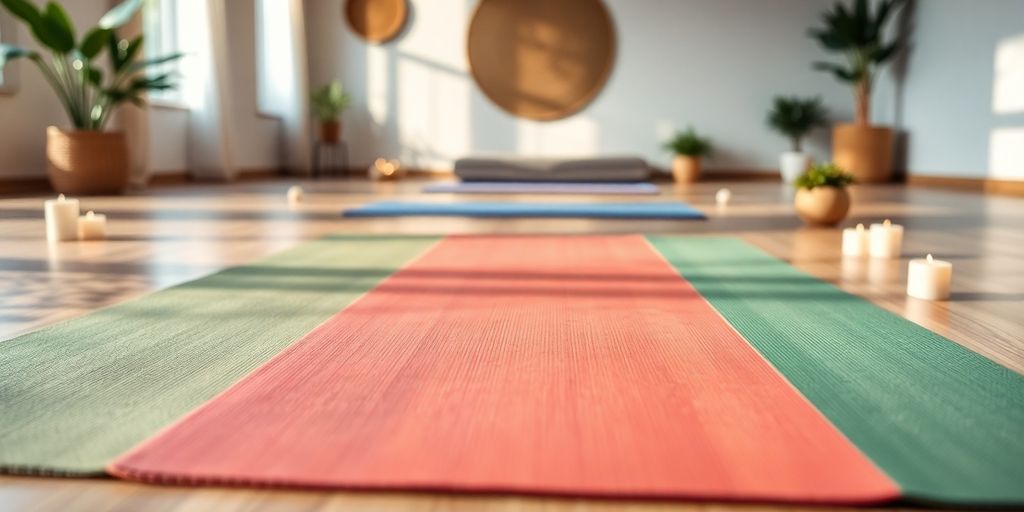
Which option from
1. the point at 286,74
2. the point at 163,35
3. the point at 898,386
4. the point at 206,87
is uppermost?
the point at 163,35

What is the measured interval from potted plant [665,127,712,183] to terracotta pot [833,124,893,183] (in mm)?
1170

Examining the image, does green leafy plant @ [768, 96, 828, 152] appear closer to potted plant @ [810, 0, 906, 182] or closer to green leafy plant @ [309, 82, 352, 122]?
potted plant @ [810, 0, 906, 182]

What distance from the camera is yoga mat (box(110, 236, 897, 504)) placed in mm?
824

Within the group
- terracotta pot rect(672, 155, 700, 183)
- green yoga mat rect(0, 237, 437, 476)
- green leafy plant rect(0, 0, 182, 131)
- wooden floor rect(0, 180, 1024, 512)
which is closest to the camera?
wooden floor rect(0, 180, 1024, 512)

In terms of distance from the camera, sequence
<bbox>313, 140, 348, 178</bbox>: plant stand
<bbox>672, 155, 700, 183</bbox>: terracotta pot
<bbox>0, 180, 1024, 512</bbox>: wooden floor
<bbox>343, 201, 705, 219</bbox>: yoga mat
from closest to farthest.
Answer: <bbox>0, 180, 1024, 512</bbox>: wooden floor, <bbox>343, 201, 705, 219</bbox>: yoga mat, <bbox>672, 155, 700, 183</bbox>: terracotta pot, <bbox>313, 140, 348, 178</bbox>: plant stand

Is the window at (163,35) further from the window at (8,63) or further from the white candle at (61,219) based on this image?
the white candle at (61,219)

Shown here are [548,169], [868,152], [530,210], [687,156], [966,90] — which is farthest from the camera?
[687,156]

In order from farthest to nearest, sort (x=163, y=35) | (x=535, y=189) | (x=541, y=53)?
(x=541, y=53), (x=163, y=35), (x=535, y=189)

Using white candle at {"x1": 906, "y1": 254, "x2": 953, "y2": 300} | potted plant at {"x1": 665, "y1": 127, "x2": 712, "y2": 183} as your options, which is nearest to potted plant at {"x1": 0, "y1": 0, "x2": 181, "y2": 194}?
white candle at {"x1": 906, "y1": 254, "x2": 953, "y2": 300}

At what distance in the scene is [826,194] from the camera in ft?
10.8

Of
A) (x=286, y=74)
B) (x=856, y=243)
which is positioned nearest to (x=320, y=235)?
(x=856, y=243)

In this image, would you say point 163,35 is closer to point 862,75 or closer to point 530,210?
point 530,210

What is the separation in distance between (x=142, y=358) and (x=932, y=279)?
1474 millimetres

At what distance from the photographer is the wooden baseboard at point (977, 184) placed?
5586 millimetres
